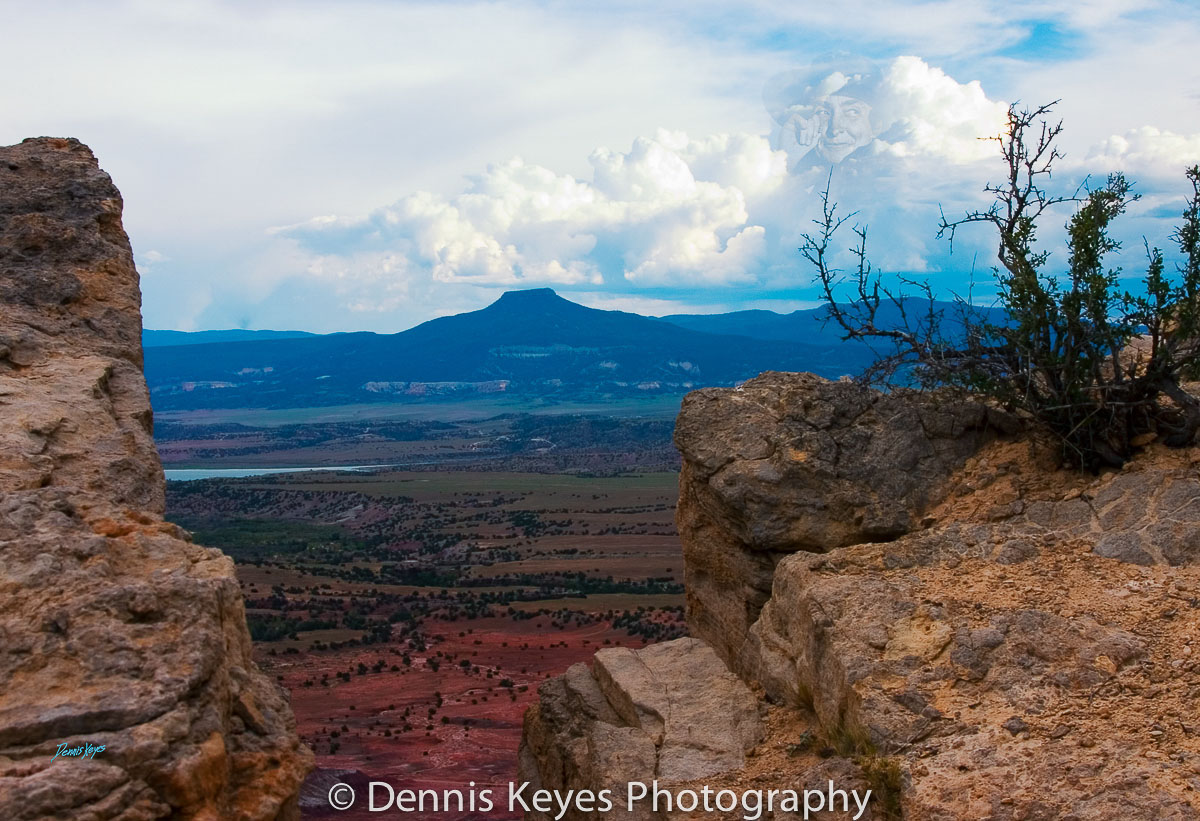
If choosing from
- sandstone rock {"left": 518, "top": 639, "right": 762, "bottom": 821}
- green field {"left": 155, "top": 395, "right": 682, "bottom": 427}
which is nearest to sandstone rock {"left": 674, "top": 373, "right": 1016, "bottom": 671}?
sandstone rock {"left": 518, "top": 639, "right": 762, "bottom": 821}

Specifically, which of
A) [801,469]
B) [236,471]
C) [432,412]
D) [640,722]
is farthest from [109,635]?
[432,412]

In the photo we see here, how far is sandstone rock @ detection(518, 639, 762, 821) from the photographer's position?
7844 mm

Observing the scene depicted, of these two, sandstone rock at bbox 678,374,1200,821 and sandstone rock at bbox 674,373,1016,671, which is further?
sandstone rock at bbox 674,373,1016,671

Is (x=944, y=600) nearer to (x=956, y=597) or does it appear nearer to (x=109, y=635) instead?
(x=956, y=597)

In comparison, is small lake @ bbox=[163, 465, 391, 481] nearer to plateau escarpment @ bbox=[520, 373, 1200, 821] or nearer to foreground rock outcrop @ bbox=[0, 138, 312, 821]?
plateau escarpment @ bbox=[520, 373, 1200, 821]

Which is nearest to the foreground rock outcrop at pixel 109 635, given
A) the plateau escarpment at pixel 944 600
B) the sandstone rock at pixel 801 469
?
the plateau escarpment at pixel 944 600

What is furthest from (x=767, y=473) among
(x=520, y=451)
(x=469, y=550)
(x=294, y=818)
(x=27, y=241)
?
(x=520, y=451)

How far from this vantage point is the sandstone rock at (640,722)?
309 inches

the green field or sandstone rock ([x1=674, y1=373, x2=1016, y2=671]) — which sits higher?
sandstone rock ([x1=674, y1=373, x2=1016, y2=671])

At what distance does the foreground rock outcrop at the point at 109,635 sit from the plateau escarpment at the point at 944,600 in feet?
11.0

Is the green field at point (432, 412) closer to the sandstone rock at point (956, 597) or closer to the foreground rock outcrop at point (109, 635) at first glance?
the sandstone rock at point (956, 597)

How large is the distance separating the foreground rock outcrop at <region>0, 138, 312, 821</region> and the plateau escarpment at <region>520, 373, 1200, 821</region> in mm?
3346

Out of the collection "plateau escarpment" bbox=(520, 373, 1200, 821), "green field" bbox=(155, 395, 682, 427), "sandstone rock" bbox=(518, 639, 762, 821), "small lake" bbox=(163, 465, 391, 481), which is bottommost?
"small lake" bbox=(163, 465, 391, 481)

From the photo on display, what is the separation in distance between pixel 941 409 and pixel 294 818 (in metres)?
6.85
